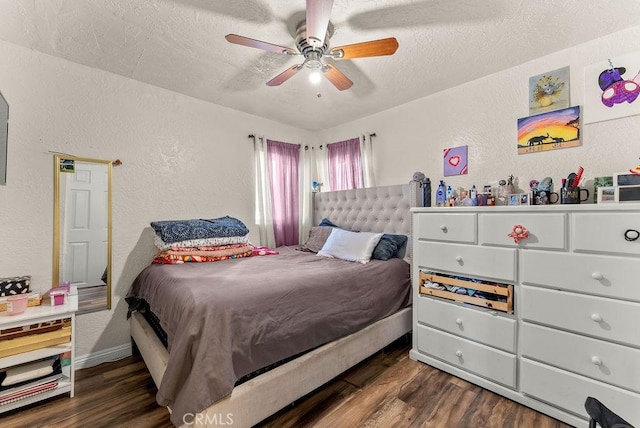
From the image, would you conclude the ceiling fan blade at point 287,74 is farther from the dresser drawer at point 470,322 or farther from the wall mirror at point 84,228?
the dresser drawer at point 470,322

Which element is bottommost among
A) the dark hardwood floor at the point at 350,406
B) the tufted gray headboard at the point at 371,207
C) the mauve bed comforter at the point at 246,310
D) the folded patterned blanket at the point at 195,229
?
the dark hardwood floor at the point at 350,406

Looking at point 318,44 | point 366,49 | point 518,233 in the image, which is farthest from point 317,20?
point 518,233

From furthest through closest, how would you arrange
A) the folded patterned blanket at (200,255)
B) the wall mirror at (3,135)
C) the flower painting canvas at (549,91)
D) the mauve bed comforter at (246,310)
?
the folded patterned blanket at (200,255) < the flower painting canvas at (549,91) < the wall mirror at (3,135) < the mauve bed comforter at (246,310)

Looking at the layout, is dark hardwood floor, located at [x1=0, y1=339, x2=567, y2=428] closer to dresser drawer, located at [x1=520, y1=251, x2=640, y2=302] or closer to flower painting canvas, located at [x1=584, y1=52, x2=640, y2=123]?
dresser drawer, located at [x1=520, y1=251, x2=640, y2=302]

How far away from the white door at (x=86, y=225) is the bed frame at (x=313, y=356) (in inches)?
20.9

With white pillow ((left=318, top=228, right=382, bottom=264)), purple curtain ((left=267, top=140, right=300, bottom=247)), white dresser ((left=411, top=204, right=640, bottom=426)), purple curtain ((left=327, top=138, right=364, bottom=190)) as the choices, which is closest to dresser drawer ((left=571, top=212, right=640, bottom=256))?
white dresser ((left=411, top=204, right=640, bottom=426))

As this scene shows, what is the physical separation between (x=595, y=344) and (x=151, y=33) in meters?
3.20

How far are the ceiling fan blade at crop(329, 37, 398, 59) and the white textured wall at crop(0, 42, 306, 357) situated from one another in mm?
1774

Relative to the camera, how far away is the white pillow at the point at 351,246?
2.45 metres

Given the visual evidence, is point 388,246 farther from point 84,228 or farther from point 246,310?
point 84,228

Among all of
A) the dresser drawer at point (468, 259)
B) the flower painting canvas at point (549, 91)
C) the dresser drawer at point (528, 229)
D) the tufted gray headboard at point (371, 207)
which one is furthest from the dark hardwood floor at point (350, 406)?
the flower painting canvas at point (549, 91)

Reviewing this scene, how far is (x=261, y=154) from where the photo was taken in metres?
3.33

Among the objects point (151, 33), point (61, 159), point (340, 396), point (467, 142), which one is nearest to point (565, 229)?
point (467, 142)

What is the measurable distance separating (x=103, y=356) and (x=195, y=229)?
4.05ft
